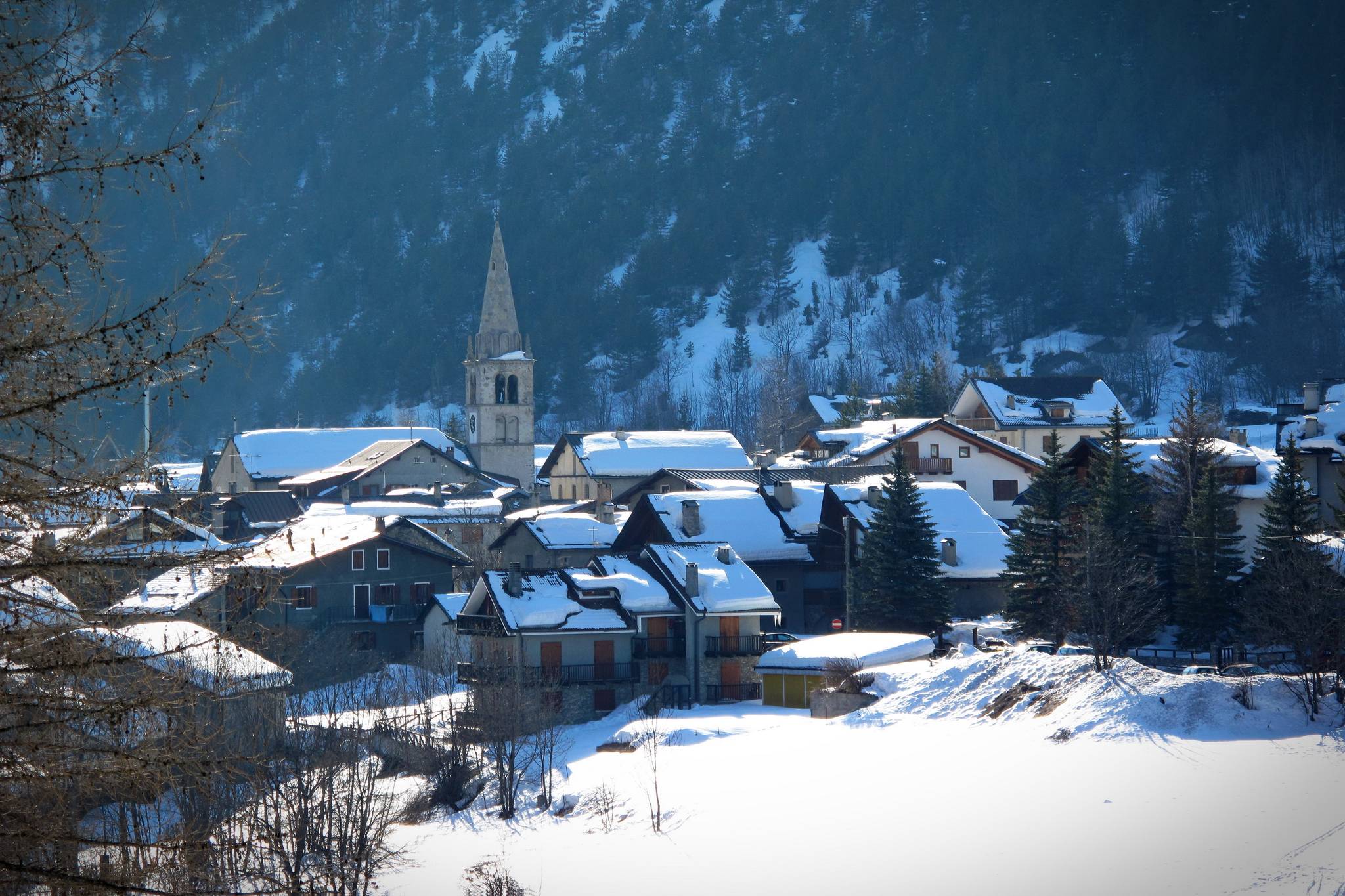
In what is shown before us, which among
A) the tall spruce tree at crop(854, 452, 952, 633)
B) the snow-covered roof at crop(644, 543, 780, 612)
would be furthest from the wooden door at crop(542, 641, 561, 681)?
the tall spruce tree at crop(854, 452, 952, 633)

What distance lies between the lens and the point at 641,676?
49531mm

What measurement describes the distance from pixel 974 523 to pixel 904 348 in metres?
130

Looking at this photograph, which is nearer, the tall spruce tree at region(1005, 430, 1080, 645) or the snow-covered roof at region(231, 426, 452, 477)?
the tall spruce tree at region(1005, 430, 1080, 645)

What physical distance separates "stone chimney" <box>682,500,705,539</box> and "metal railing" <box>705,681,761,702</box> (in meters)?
10.7

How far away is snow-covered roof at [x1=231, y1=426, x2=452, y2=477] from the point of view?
109500 millimetres

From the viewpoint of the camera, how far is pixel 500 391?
372ft

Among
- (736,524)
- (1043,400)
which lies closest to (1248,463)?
(736,524)

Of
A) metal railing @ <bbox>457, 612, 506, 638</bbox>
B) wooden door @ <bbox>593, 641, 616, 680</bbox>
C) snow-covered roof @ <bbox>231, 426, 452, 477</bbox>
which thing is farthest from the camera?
snow-covered roof @ <bbox>231, 426, 452, 477</bbox>

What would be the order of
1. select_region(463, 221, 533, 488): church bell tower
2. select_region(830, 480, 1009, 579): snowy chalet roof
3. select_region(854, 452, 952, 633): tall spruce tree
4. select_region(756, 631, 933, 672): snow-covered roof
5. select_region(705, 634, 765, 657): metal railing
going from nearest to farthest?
select_region(756, 631, 933, 672): snow-covered roof → select_region(705, 634, 765, 657): metal railing → select_region(854, 452, 952, 633): tall spruce tree → select_region(830, 480, 1009, 579): snowy chalet roof → select_region(463, 221, 533, 488): church bell tower

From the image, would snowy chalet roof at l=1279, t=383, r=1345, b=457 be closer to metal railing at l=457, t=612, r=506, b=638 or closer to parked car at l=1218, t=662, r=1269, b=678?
parked car at l=1218, t=662, r=1269, b=678

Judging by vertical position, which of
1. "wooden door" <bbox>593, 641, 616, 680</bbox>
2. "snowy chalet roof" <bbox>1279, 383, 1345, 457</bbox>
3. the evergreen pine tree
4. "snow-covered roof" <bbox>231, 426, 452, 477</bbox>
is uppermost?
"snow-covered roof" <bbox>231, 426, 452, 477</bbox>

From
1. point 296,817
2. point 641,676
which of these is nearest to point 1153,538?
point 641,676

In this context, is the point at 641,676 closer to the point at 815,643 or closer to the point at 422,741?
the point at 815,643

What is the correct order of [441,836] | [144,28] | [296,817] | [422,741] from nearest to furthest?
1. [144,28]
2. [296,817]
3. [441,836]
4. [422,741]
